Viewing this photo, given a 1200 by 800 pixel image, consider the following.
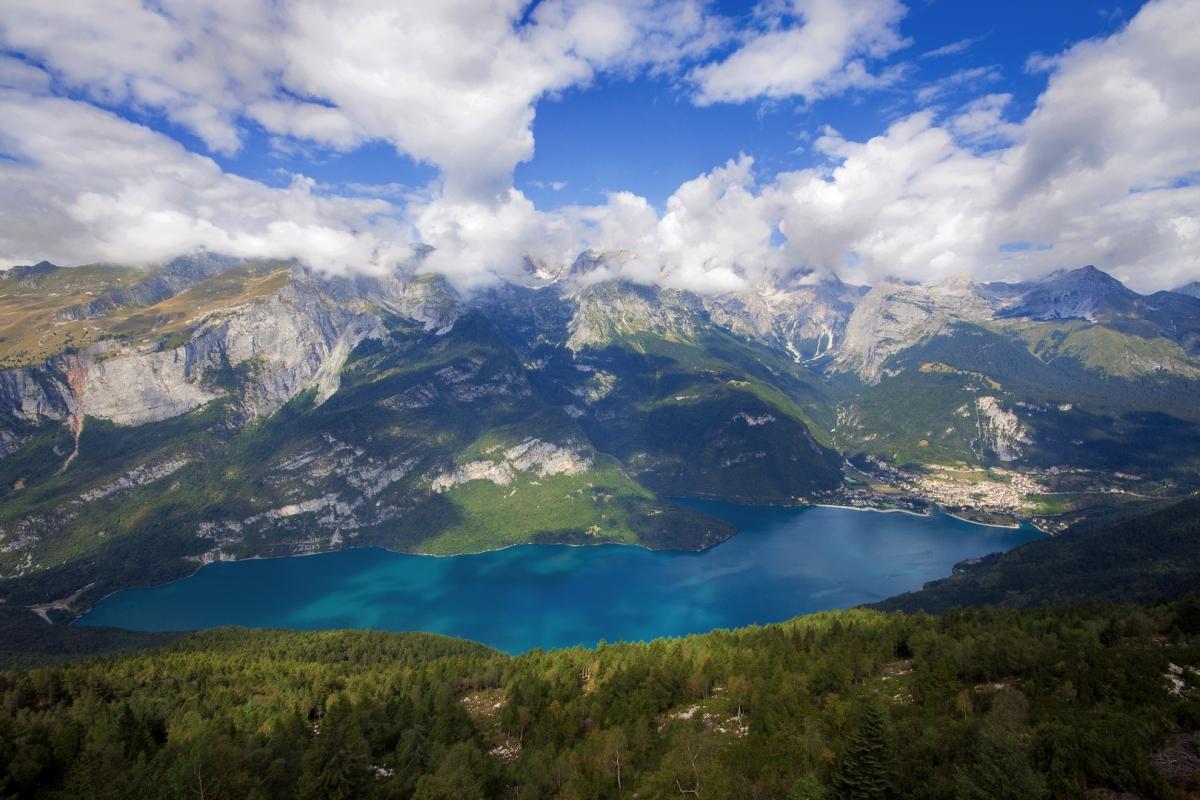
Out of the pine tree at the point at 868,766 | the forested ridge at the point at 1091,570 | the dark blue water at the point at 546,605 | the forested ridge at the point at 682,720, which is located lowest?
the dark blue water at the point at 546,605

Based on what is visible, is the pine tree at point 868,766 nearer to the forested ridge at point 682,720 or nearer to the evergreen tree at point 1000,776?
the forested ridge at point 682,720

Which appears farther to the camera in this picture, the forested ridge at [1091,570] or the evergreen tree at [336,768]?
the forested ridge at [1091,570]

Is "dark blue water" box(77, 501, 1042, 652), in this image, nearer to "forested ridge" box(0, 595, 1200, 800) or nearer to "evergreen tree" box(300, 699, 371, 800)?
"forested ridge" box(0, 595, 1200, 800)

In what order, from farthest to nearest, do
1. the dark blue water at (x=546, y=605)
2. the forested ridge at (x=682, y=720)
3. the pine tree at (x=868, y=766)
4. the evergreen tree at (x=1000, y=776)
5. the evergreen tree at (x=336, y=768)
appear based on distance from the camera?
1. the dark blue water at (x=546, y=605)
2. the evergreen tree at (x=336, y=768)
3. the forested ridge at (x=682, y=720)
4. the pine tree at (x=868, y=766)
5. the evergreen tree at (x=1000, y=776)

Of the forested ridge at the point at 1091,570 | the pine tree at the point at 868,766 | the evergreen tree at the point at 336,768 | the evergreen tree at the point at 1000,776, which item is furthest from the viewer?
the forested ridge at the point at 1091,570

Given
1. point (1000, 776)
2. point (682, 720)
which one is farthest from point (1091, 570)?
point (1000, 776)

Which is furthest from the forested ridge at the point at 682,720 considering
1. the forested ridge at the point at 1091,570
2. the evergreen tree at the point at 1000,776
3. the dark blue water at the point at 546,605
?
the dark blue water at the point at 546,605
